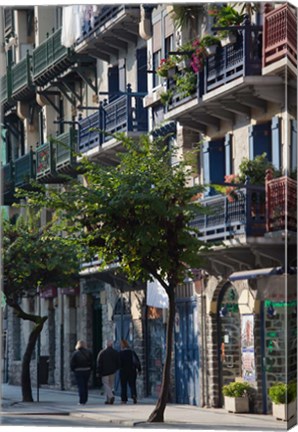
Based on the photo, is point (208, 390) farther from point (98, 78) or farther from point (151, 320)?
point (98, 78)

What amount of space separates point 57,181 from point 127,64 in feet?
8.56

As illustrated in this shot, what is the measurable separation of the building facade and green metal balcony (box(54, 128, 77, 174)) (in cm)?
3

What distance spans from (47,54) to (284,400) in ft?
27.0

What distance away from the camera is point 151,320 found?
36.5 meters

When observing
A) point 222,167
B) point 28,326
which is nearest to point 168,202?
point 222,167

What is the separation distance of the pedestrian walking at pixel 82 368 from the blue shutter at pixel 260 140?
4.03 meters

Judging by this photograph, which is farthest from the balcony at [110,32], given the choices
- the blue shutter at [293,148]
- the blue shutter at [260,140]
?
the blue shutter at [293,148]

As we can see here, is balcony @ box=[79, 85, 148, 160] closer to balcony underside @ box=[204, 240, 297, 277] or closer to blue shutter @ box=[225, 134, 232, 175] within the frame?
blue shutter @ box=[225, 134, 232, 175]

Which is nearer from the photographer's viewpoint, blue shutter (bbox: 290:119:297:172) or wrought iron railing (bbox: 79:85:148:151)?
blue shutter (bbox: 290:119:297:172)

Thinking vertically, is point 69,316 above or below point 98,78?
below

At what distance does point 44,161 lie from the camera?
3691cm

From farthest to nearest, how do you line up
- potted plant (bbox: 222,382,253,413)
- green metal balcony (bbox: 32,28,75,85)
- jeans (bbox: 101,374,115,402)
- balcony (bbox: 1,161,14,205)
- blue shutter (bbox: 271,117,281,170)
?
green metal balcony (bbox: 32,28,75,85), jeans (bbox: 101,374,115,402), balcony (bbox: 1,161,14,205), potted plant (bbox: 222,382,253,413), blue shutter (bbox: 271,117,281,170)

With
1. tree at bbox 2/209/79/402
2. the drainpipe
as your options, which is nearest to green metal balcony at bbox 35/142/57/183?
tree at bbox 2/209/79/402

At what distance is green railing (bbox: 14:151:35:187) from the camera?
36094 mm
